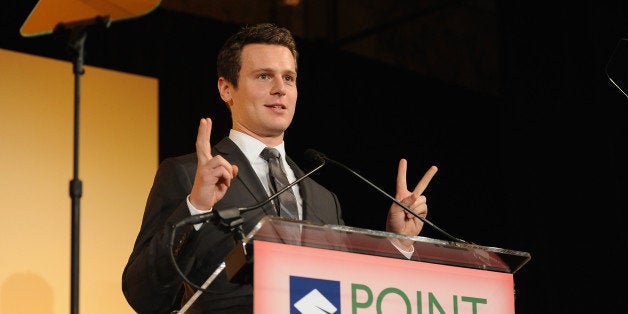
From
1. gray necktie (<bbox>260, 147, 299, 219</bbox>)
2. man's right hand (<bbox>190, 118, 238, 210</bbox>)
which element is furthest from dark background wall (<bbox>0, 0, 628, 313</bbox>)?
man's right hand (<bbox>190, 118, 238, 210</bbox>)

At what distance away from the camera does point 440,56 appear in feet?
17.6

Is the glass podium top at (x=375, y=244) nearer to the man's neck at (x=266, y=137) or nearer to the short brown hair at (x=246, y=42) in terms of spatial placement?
the man's neck at (x=266, y=137)

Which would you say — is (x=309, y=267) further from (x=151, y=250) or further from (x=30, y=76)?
(x=30, y=76)

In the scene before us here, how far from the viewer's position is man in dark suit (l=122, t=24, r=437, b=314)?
192 cm

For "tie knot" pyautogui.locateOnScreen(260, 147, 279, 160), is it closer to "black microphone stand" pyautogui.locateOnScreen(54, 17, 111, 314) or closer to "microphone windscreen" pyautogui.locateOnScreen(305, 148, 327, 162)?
"microphone windscreen" pyautogui.locateOnScreen(305, 148, 327, 162)

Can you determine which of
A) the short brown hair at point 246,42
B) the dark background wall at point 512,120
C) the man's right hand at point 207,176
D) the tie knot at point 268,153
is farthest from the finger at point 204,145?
the dark background wall at point 512,120

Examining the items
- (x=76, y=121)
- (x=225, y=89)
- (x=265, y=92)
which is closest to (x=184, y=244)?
(x=76, y=121)

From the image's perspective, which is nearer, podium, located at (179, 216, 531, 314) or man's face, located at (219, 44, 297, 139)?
podium, located at (179, 216, 531, 314)

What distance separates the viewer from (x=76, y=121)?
179 centimetres

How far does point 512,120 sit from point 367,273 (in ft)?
8.97

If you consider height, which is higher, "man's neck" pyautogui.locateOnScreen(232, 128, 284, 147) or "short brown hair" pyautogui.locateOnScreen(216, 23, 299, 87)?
"short brown hair" pyautogui.locateOnScreen(216, 23, 299, 87)

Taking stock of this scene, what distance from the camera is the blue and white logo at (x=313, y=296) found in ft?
5.03

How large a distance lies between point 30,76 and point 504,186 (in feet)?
7.51

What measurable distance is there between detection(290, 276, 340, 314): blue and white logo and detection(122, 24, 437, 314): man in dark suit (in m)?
0.13
